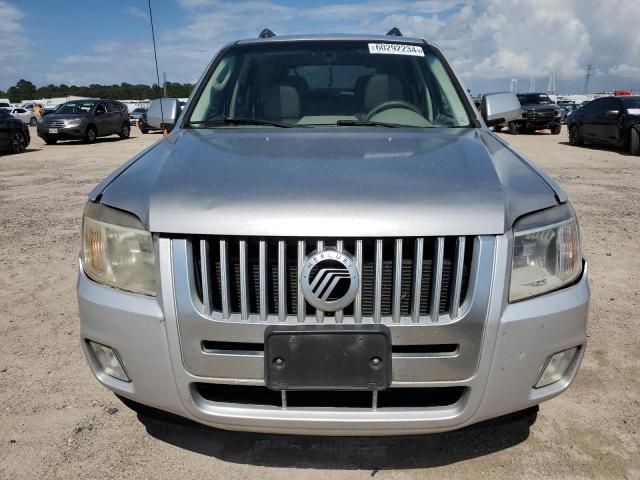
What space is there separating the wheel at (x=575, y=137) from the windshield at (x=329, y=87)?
613 inches

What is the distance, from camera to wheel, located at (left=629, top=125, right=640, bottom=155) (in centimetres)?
1361

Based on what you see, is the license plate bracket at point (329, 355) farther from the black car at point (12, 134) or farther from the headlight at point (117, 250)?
the black car at point (12, 134)

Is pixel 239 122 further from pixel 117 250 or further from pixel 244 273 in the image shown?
pixel 244 273

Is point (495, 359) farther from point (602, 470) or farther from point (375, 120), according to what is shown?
point (375, 120)

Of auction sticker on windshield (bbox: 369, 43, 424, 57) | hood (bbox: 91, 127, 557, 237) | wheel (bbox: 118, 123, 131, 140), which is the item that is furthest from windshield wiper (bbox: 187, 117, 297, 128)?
wheel (bbox: 118, 123, 131, 140)

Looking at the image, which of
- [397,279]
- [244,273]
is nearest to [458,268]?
[397,279]

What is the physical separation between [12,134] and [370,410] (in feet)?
57.0

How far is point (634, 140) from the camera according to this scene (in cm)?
1370

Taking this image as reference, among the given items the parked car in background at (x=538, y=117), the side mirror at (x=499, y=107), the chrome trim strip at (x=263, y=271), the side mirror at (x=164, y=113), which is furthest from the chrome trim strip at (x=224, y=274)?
the parked car in background at (x=538, y=117)

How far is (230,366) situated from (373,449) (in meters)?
0.89

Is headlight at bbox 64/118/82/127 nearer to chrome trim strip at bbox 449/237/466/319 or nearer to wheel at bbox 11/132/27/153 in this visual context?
wheel at bbox 11/132/27/153

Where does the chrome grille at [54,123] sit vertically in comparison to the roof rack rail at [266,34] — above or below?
below

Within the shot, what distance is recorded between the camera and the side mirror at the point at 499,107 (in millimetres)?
3371

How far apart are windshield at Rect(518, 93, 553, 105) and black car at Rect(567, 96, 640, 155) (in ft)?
21.2
